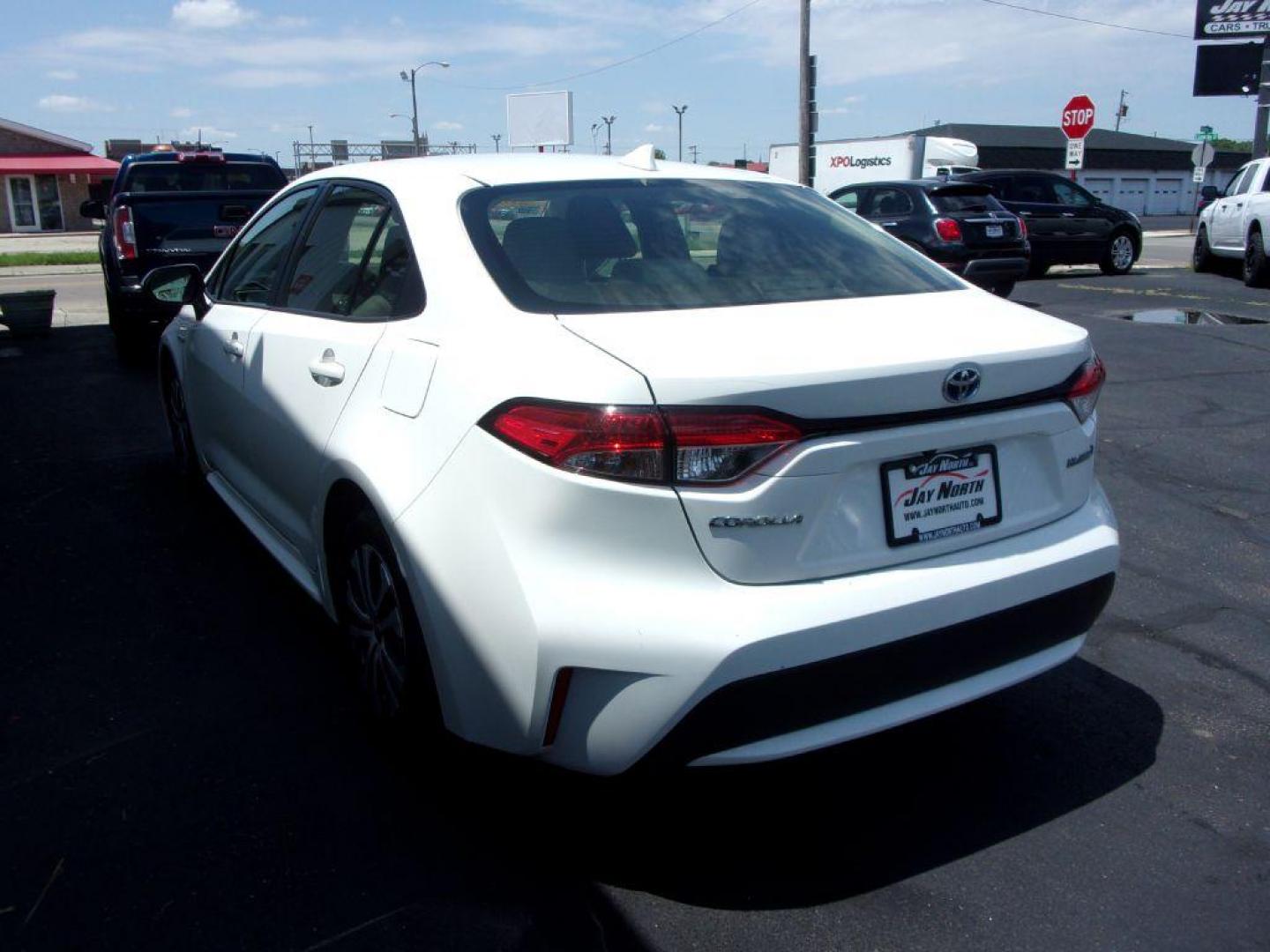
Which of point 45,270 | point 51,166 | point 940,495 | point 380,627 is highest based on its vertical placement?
point 51,166

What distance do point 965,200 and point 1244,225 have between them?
5183 mm

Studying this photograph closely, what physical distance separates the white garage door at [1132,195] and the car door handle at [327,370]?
64147mm

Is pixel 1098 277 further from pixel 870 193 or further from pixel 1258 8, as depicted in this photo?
pixel 1258 8

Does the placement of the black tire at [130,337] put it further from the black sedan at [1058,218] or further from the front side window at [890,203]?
the black sedan at [1058,218]

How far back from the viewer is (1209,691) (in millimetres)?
3469

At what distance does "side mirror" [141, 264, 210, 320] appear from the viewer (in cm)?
475

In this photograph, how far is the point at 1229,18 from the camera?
2736 cm

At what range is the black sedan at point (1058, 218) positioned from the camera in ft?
56.3

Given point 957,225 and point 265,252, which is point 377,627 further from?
point 957,225

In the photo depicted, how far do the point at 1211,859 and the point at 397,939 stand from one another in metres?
A: 1.90

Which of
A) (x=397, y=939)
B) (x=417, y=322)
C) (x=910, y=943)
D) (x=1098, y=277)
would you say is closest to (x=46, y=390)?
(x=417, y=322)

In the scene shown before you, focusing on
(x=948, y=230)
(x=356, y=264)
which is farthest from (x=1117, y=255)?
(x=356, y=264)

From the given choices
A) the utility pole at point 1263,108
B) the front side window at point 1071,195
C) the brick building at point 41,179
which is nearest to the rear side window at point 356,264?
the front side window at point 1071,195

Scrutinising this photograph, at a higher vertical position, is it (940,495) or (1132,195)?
(1132,195)
